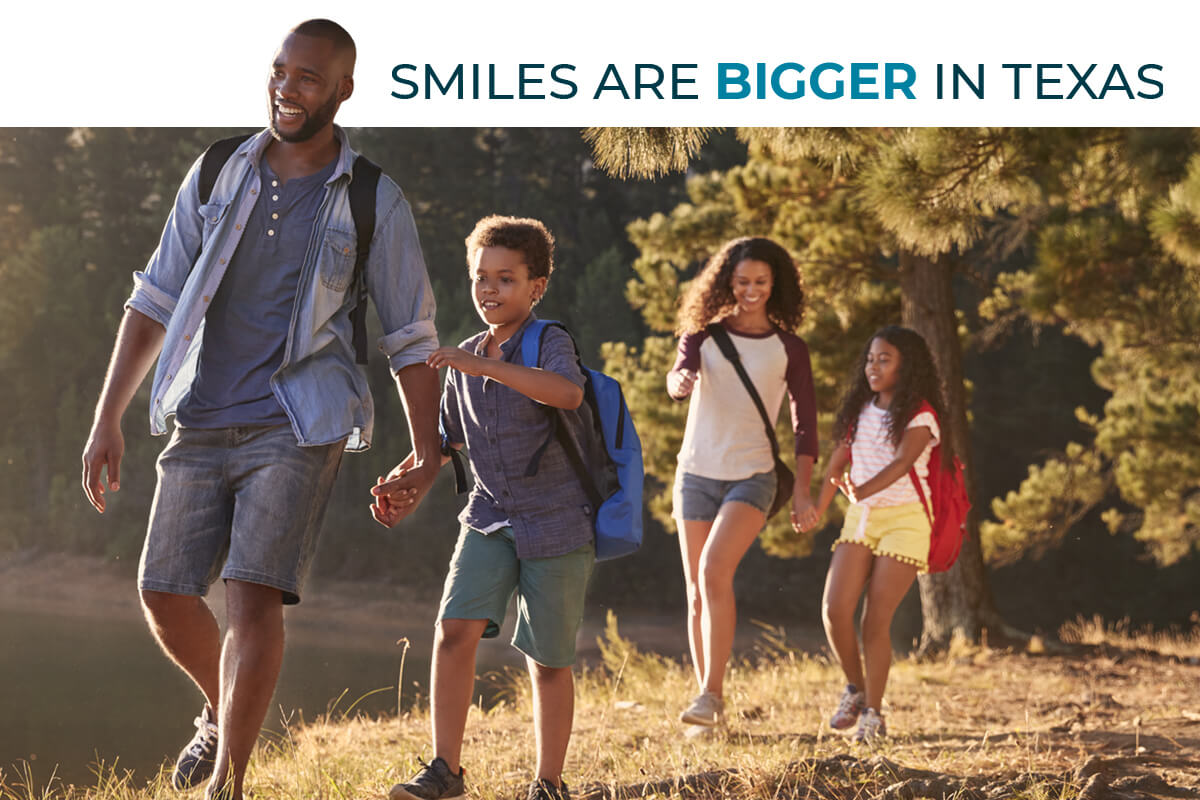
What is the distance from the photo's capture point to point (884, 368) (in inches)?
213

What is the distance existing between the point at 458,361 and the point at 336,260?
39 cm

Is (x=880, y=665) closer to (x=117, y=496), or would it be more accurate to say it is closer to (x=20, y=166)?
(x=117, y=496)

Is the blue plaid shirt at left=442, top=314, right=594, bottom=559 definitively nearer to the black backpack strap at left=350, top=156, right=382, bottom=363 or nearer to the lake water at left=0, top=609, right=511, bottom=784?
the black backpack strap at left=350, top=156, right=382, bottom=363

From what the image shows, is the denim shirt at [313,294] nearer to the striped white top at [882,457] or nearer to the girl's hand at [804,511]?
the girl's hand at [804,511]

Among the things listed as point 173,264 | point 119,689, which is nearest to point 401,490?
point 173,264

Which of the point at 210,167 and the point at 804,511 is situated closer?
the point at 210,167

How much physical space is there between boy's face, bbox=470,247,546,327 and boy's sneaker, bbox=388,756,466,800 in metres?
1.15

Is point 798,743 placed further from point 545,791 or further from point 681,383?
point 545,791

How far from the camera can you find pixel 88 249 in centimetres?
3747

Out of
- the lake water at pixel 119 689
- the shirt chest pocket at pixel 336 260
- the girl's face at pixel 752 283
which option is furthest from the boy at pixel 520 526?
the girl's face at pixel 752 283

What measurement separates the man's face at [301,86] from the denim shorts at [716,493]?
2.35 meters

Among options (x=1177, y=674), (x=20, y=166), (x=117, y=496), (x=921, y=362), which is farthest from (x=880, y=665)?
(x=20, y=166)

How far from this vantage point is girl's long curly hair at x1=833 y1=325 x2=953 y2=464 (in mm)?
5328

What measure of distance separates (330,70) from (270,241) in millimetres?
448
